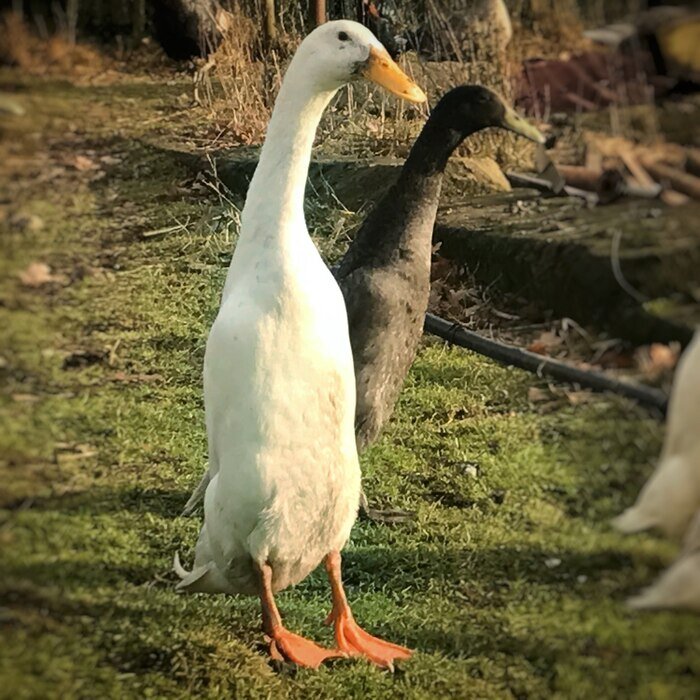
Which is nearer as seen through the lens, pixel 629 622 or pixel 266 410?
pixel 629 622

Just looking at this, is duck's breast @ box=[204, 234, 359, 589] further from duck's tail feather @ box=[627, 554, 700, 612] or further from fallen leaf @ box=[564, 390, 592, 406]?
duck's tail feather @ box=[627, 554, 700, 612]

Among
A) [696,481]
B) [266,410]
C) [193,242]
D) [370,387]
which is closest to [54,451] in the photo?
[266,410]

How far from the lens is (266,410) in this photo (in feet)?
4.85

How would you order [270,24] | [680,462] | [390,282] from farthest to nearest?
[390,282]
[270,24]
[680,462]

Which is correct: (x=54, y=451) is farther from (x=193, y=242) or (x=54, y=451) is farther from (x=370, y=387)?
(x=370, y=387)

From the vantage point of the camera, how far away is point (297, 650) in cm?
166

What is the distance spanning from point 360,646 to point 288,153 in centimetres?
76

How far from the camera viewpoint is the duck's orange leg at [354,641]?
168 centimetres

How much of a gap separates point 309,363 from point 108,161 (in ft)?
1.27

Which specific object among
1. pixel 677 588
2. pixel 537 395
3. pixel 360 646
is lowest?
pixel 360 646

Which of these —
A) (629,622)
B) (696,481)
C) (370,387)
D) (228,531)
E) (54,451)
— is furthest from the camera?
(370,387)

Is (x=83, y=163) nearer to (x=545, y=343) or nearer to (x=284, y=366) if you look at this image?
(x=284, y=366)

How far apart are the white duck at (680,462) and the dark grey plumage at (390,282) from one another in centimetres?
56

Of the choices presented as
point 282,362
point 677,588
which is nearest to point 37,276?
point 282,362
